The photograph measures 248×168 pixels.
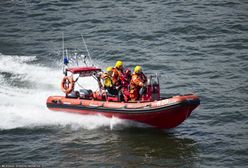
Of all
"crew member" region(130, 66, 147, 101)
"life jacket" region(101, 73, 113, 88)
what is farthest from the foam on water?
"life jacket" region(101, 73, 113, 88)

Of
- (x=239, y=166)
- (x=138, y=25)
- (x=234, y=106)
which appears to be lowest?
(x=239, y=166)

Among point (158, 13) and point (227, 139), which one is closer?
point (227, 139)

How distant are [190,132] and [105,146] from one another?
2.80 meters

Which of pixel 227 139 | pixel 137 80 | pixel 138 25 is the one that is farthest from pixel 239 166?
pixel 138 25

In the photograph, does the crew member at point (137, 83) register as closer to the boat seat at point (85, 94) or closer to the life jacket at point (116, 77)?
the life jacket at point (116, 77)

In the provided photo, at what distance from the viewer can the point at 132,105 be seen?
1670 cm

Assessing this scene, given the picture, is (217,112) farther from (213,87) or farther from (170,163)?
(170,163)

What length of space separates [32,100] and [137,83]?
15.8 feet

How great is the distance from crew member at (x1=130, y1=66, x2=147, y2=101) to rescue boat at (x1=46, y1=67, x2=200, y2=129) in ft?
0.62

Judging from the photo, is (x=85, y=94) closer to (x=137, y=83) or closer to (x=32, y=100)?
(x=137, y=83)

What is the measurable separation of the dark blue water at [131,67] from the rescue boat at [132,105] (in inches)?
14.9

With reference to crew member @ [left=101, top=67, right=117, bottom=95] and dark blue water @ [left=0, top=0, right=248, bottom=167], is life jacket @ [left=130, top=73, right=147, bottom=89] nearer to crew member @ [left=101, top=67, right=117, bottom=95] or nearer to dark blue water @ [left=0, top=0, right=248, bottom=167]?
crew member @ [left=101, top=67, right=117, bottom=95]

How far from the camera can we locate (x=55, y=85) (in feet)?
69.9

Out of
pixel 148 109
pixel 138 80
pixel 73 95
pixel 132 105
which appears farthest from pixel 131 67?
pixel 148 109
